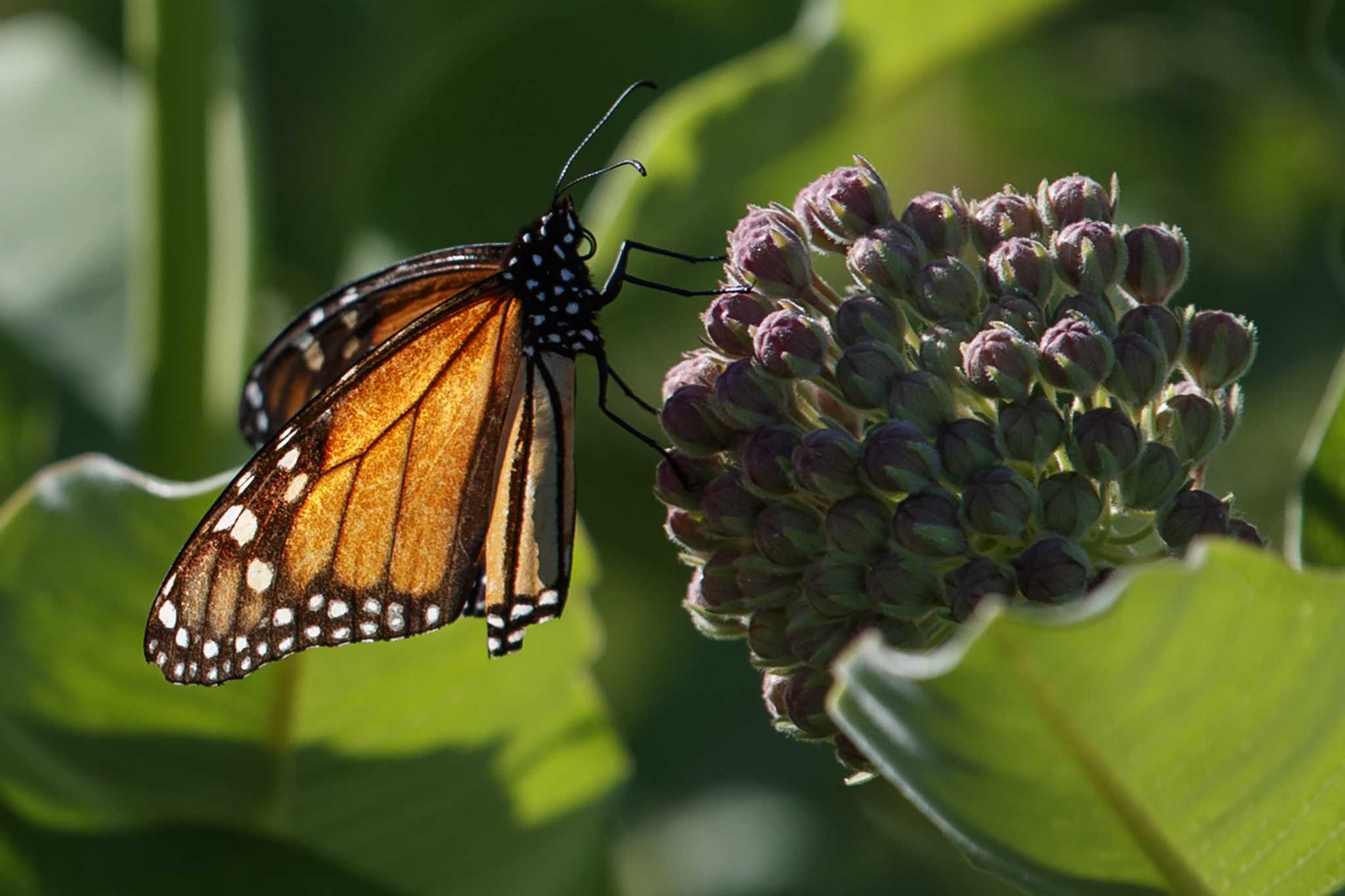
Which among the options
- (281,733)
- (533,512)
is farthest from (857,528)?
(281,733)

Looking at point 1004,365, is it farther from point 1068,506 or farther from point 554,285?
point 554,285

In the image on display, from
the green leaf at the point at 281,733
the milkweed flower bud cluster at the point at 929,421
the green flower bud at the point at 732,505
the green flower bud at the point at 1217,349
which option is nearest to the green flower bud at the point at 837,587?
the milkweed flower bud cluster at the point at 929,421

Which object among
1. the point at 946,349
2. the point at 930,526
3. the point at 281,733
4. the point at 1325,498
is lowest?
the point at 281,733

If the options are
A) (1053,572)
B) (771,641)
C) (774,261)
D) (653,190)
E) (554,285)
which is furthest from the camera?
(653,190)

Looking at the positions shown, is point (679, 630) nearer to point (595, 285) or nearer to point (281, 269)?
point (595, 285)

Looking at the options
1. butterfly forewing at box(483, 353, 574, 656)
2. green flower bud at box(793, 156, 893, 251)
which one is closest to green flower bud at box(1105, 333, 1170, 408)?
green flower bud at box(793, 156, 893, 251)

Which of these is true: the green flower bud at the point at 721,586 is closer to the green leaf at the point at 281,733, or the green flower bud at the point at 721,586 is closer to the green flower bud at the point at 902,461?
the green flower bud at the point at 902,461

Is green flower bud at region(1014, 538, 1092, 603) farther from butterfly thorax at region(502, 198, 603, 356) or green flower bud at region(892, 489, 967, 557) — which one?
butterfly thorax at region(502, 198, 603, 356)
